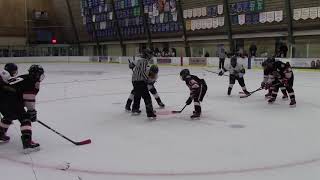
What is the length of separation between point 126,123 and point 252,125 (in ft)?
5.83

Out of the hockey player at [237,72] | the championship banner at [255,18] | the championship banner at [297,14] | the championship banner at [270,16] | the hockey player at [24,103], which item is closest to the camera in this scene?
the hockey player at [24,103]

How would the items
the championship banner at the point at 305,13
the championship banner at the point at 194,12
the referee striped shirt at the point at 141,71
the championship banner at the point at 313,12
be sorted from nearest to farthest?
the referee striped shirt at the point at 141,71 < the championship banner at the point at 313,12 < the championship banner at the point at 305,13 < the championship banner at the point at 194,12

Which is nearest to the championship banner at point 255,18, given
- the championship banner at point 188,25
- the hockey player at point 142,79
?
the championship banner at point 188,25

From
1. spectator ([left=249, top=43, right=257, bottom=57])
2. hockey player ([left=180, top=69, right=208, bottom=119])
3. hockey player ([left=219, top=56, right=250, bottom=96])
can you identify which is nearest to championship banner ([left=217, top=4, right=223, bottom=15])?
spectator ([left=249, top=43, right=257, bottom=57])

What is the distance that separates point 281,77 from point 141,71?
2.62 m

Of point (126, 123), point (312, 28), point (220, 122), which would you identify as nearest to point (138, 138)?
point (126, 123)

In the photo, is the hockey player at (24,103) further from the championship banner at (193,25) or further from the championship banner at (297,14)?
the championship banner at (193,25)

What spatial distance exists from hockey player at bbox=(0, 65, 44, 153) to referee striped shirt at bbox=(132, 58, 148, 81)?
1973 millimetres

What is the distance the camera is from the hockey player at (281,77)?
7.22 m

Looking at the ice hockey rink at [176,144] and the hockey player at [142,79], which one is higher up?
the hockey player at [142,79]

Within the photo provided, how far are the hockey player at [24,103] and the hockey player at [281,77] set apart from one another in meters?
4.36

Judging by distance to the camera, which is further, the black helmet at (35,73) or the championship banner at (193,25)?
the championship banner at (193,25)

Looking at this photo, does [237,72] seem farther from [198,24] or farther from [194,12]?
[194,12]

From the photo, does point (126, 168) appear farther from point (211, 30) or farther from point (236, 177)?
point (211, 30)
